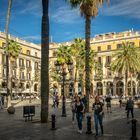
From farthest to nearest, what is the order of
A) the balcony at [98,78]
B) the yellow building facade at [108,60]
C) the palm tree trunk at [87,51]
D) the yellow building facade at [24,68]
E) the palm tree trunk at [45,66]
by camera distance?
the balcony at [98,78], the yellow building facade at [108,60], the yellow building facade at [24,68], the palm tree trunk at [87,51], the palm tree trunk at [45,66]

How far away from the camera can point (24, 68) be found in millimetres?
92062

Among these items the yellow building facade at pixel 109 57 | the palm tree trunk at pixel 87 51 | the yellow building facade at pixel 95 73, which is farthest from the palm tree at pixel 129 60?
the palm tree trunk at pixel 87 51

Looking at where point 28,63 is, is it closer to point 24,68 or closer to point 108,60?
point 24,68

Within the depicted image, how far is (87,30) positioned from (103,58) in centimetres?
5968

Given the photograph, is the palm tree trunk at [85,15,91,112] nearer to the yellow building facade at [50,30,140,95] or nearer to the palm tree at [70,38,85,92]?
the palm tree at [70,38,85,92]

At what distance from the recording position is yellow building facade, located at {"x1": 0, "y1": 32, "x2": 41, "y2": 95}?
8217cm

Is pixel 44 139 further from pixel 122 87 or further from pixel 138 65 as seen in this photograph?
pixel 122 87

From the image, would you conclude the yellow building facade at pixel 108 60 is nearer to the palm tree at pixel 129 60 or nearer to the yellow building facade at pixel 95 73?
the yellow building facade at pixel 95 73

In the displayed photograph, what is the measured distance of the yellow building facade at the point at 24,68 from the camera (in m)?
82.2

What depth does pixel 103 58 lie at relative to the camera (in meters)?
89.2

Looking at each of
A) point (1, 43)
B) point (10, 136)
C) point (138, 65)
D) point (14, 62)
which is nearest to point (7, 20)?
point (10, 136)

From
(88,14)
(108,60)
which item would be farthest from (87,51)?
(108,60)

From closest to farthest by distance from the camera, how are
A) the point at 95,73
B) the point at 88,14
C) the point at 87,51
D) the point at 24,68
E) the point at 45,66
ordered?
the point at 45,66, the point at 87,51, the point at 88,14, the point at 95,73, the point at 24,68

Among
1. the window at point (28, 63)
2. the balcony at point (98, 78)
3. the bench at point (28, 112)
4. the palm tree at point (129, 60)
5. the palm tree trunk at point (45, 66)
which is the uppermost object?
the window at point (28, 63)
